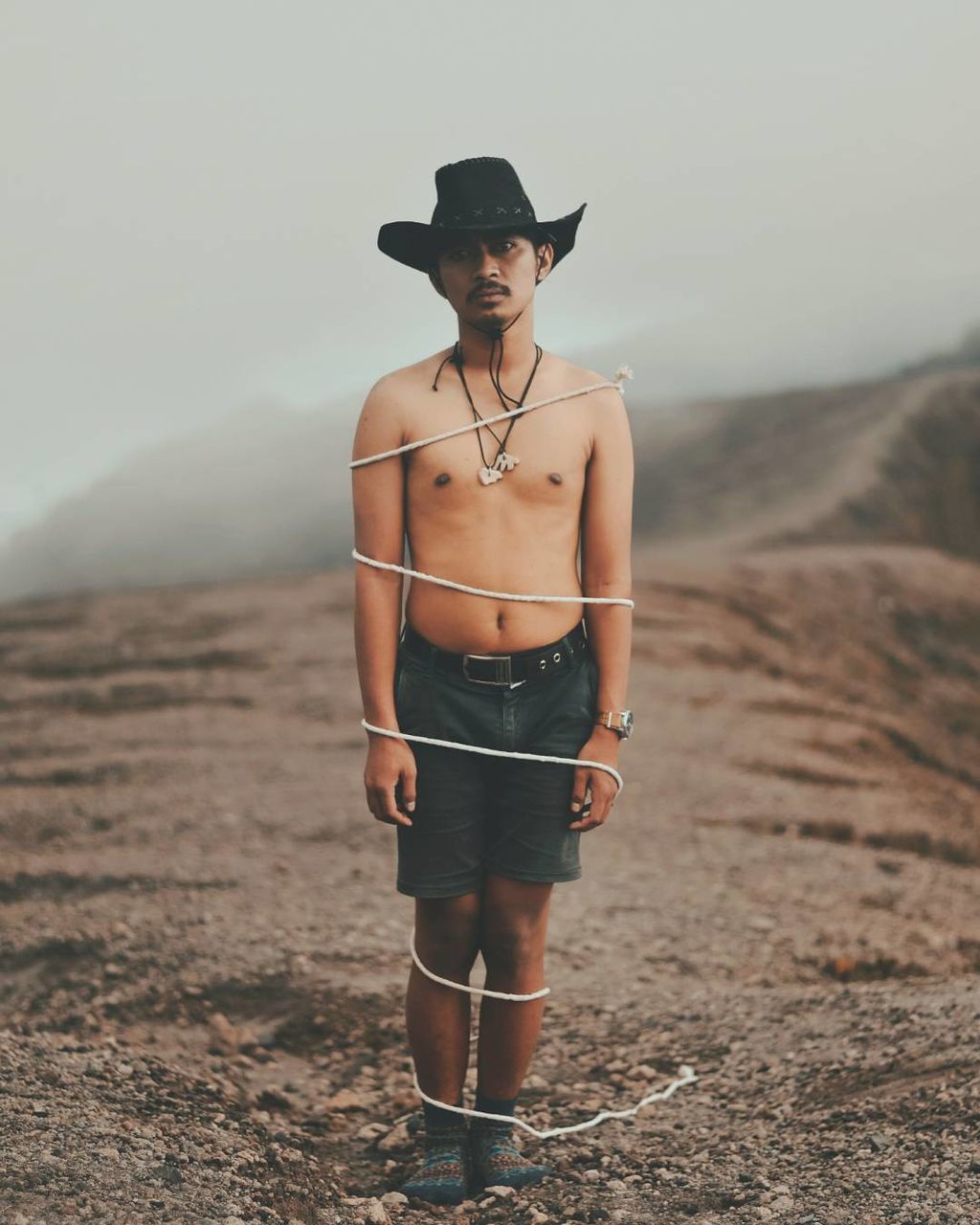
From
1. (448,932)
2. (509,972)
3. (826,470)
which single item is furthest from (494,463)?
(826,470)

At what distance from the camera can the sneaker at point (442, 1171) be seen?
133 inches

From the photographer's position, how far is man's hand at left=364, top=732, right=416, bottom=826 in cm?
321

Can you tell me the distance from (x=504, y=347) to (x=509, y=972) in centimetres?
160

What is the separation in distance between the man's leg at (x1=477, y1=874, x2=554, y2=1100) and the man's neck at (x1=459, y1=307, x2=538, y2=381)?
50.4 inches

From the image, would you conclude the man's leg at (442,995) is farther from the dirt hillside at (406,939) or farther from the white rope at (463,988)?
the dirt hillside at (406,939)

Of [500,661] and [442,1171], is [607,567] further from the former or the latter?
[442,1171]

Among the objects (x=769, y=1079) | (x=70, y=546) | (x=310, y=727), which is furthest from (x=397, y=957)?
(x=70, y=546)

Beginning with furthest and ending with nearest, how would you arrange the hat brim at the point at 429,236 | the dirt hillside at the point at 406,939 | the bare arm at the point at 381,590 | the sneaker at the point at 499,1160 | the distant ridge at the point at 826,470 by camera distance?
the distant ridge at the point at 826,470, the sneaker at the point at 499,1160, the dirt hillside at the point at 406,939, the bare arm at the point at 381,590, the hat brim at the point at 429,236

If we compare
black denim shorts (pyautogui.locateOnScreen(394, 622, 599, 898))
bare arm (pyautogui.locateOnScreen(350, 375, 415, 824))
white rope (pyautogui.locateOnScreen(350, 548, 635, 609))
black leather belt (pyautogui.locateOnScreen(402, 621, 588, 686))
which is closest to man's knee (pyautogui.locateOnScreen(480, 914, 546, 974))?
black denim shorts (pyautogui.locateOnScreen(394, 622, 599, 898))

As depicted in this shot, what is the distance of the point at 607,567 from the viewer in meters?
3.34

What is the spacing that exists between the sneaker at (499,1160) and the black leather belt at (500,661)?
126cm

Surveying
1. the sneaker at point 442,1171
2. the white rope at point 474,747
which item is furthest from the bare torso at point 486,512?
the sneaker at point 442,1171

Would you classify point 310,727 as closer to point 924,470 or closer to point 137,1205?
point 137,1205

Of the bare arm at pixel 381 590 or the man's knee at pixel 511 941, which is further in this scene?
the man's knee at pixel 511 941
